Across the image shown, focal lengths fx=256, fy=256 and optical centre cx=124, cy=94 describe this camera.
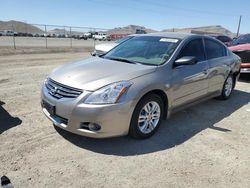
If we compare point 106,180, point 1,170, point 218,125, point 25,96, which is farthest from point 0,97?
point 218,125

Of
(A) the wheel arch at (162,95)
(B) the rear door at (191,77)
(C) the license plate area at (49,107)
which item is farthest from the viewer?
(B) the rear door at (191,77)

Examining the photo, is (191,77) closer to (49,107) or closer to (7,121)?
(49,107)

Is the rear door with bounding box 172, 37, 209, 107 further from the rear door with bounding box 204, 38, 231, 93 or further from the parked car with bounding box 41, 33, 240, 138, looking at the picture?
the rear door with bounding box 204, 38, 231, 93

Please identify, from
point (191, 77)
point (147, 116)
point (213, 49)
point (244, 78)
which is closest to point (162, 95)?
point (147, 116)

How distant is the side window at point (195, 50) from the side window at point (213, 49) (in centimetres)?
23

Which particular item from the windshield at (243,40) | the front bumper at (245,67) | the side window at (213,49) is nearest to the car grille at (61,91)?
the side window at (213,49)

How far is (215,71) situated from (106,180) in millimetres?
3527

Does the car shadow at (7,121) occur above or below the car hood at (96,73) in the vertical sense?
below

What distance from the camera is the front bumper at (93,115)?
133 inches

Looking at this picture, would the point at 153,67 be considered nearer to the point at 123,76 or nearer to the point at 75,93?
the point at 123,76

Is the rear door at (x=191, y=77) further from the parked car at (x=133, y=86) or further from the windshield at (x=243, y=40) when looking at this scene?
the windshield at (x=243, y=40)

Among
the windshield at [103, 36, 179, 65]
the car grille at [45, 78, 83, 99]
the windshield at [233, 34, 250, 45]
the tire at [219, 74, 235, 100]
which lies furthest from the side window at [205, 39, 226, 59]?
the windshield at [233, 34, 250, 45]

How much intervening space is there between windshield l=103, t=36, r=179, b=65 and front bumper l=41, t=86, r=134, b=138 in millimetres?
1182

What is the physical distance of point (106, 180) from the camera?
2984 mm
